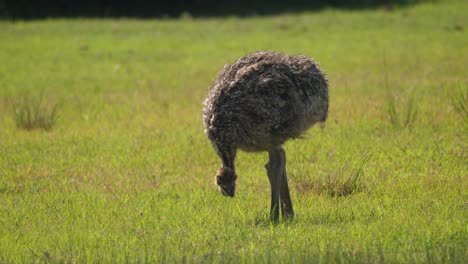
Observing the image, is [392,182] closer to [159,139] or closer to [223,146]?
[223,146]

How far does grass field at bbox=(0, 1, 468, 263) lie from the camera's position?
7.31m

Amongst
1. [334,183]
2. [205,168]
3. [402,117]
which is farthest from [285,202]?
[402,117]

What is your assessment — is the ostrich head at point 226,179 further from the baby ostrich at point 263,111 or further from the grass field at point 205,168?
the grass field at point 205,168

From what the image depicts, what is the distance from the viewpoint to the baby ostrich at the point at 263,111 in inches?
308

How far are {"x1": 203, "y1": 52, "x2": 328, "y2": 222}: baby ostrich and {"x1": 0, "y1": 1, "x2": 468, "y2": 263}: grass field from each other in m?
0.49

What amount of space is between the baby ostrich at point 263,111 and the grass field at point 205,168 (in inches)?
19.3

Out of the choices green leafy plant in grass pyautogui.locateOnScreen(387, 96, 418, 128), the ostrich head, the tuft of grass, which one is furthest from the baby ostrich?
green leafy plant in grass pyautogui.locateOnScreen(387, 96, 418, 128)

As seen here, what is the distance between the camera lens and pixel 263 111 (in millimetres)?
7812

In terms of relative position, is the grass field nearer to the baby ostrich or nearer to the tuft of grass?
the tuft of grass

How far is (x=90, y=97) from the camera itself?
16.8 meters

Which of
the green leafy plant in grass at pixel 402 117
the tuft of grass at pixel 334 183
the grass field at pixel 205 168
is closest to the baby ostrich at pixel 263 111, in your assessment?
the grass field at pixel 205 168

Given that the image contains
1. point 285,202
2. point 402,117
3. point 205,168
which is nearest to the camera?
point 285,202

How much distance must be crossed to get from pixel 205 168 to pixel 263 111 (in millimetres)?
3335

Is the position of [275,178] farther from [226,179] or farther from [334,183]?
[334,183]
